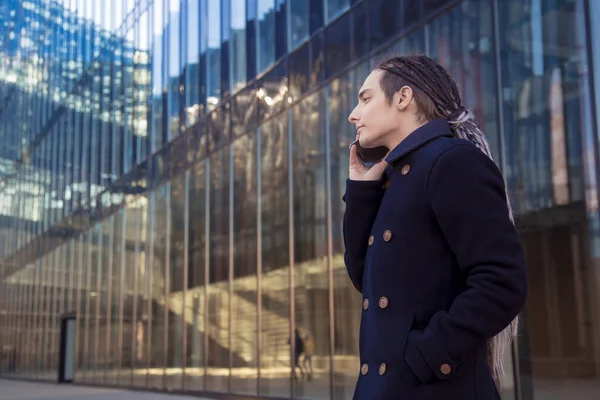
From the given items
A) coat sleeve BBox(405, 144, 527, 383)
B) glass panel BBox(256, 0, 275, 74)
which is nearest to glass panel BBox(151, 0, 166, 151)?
glass panel BBox(256, 0, 275, 74)

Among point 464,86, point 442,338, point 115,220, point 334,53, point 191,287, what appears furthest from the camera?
point 115,220

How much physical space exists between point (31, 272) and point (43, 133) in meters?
6.16

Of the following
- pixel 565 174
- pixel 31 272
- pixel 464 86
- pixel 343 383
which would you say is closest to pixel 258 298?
pixel 343 383

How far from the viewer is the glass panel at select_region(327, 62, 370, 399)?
1203 cm

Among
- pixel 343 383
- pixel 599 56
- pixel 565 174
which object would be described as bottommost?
pixel 343 383

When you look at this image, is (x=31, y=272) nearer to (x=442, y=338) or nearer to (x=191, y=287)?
(x=191, y=287)

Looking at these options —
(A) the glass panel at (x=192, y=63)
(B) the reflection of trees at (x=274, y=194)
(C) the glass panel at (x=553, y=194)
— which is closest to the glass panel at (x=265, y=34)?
(B) the reflection of trees at (x=274, y=194)

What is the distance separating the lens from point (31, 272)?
112 ft

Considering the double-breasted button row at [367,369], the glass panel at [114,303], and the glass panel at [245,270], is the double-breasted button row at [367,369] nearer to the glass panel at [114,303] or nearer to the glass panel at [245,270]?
the glass panel at [245,270]

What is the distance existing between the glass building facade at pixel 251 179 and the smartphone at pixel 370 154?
267 inches

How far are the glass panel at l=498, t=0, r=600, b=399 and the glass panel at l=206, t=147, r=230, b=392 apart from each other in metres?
8.68

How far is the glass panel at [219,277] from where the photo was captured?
54.1ft

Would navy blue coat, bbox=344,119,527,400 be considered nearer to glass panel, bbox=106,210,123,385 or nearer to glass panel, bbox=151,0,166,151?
glass panel, bbox=151,0,166,151

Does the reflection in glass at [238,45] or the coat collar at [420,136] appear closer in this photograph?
the coat collar at [420,136]
